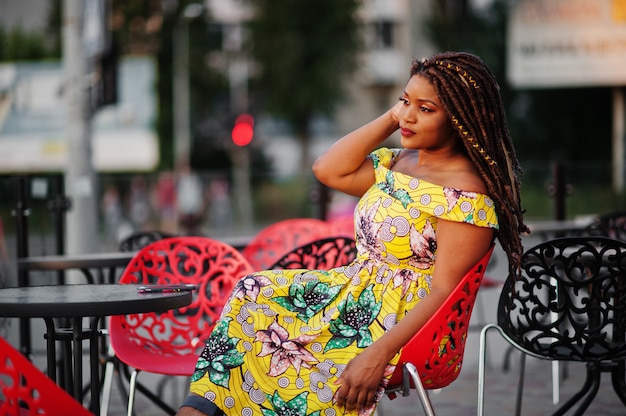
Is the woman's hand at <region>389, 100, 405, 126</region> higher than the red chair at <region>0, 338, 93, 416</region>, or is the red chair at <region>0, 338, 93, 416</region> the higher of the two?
the woman's hand at <region>389, 100, 405, 126</region>

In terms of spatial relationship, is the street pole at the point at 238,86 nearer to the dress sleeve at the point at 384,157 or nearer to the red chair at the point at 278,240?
the red chair at the point at 278,240

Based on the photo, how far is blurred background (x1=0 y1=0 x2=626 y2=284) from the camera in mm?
10031

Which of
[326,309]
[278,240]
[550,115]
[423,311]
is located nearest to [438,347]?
[423,311]

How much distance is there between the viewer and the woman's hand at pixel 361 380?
3.17m

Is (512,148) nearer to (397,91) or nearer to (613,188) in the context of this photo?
(613,188)

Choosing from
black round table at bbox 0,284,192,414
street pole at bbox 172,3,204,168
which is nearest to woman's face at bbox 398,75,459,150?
black round table at bbox 0,284,192,414

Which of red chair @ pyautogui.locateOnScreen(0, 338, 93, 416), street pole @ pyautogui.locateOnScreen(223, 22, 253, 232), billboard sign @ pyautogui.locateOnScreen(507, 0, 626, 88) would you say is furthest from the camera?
street pole @ pyautogui.locateOnScreen(223, 22, 253, 232)

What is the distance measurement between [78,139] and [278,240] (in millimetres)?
4674

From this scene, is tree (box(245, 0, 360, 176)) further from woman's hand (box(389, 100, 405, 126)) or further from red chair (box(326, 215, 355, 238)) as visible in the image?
woman's hand (box(389, 100, 405, 126))

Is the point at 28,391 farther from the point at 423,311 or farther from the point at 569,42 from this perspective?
the point at 569,42

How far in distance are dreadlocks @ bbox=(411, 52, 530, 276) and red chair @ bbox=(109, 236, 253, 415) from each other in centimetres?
133

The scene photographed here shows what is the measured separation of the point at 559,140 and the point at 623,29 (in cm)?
918

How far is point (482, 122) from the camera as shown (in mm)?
3500

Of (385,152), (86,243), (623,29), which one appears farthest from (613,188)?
(385,152)
